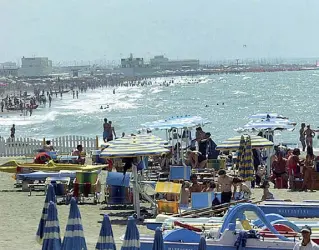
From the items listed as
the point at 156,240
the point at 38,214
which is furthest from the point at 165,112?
the point at 156,240

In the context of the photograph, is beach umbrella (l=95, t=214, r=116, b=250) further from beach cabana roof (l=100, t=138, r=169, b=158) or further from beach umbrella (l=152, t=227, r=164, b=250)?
beach cabana roof (l=100, t=138, r=169, b=158)

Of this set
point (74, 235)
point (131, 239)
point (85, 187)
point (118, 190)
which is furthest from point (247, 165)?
point (131, 239)

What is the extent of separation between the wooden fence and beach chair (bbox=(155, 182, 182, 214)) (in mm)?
11046

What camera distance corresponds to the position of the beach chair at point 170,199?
1278 cm

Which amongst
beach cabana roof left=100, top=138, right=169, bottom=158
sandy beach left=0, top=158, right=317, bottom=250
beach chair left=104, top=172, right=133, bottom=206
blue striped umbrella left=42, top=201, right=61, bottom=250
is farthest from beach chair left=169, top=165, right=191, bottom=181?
blue striped umbrella left=42, top=201, right=61, bottom=250

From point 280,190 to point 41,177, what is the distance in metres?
5.12

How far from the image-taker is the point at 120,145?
43.4ft

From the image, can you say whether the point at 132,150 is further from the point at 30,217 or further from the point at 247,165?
the point at 247,165

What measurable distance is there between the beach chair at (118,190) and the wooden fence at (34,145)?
9575 millimetres

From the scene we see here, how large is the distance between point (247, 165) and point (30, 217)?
15.3ft

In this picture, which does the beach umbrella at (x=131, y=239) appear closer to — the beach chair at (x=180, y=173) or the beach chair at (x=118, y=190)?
the beach chair at (x=118, y=190)

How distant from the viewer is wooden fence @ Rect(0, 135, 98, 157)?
23.8 metres

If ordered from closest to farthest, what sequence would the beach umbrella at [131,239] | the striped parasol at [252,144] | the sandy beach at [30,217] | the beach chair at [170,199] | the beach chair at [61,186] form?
1. the beach umbrella at [131,239]
2. the sandy beach at [30,217]
3. the beach chair at [170,199]
4. the beach chair at [61,186]
5. the striped parasol at [252,144]

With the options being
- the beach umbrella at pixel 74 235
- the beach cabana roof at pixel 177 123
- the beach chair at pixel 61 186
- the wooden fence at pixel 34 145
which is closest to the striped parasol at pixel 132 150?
the beach chair at pixel 61 186
